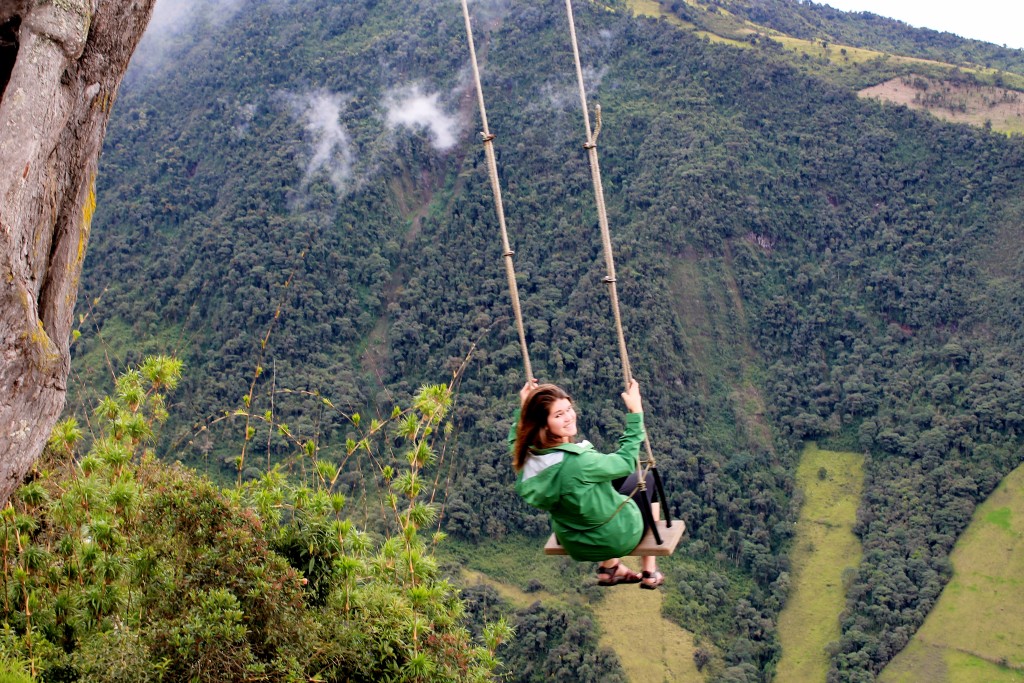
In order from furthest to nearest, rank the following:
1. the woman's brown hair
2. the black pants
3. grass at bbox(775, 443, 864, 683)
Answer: grass at bbox(775, 443, 864, 683)
the black pants
the woman's brown hair

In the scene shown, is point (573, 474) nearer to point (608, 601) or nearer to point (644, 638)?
point (644, 638)

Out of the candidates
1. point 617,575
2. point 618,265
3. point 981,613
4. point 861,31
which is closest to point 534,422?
point 617,575

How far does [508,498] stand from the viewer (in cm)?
3706

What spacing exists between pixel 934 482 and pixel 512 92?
3745 cm

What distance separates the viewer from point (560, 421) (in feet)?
17.8

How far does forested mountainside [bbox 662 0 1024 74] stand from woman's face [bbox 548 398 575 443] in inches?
2544

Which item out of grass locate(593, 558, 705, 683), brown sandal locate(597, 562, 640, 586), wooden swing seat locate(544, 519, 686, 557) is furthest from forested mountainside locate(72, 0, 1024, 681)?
wooden swing seat locate(544, 519, 686, 557)

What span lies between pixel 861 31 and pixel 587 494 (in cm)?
7940

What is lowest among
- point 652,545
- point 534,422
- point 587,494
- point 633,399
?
point 652,545

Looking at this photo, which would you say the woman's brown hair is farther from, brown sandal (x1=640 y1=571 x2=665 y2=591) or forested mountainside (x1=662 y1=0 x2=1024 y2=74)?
forested mountainside (x1=662 y1=0 x2=1024 y2=74)

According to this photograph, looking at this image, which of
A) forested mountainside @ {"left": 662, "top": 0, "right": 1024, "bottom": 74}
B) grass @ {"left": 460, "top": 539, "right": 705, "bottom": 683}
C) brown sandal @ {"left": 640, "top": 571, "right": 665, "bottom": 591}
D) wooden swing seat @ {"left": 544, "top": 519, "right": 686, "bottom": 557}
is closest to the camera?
wooden swing seat @ {"left": 544, "top": 519, "right": 686, "bottom": 557}

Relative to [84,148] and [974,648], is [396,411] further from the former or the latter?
[974,648]

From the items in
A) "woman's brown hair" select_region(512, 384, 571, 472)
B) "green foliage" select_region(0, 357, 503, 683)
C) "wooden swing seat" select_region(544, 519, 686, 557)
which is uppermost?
"woman's brown hair" select_region(512, 384, 571, 472)

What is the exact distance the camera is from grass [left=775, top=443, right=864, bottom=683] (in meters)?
34.8
